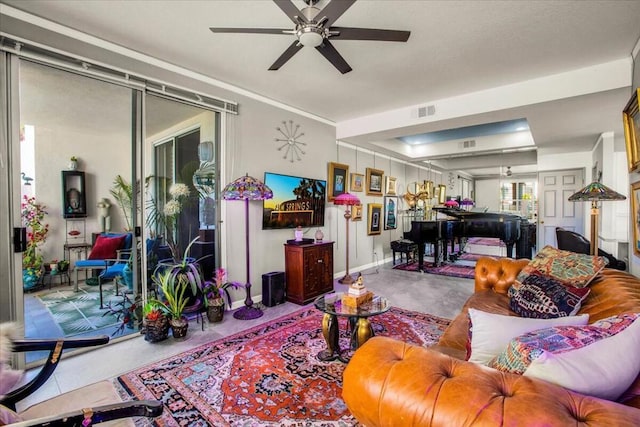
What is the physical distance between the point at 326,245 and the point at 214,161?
1956mm

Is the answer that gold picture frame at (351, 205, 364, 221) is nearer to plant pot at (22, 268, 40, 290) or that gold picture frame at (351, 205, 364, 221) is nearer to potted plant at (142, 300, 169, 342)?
potted plant at (142, 300, 169, 342)

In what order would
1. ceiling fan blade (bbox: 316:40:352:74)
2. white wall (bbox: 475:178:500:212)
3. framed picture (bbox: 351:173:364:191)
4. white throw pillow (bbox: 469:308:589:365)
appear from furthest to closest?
white wall (bbox: 475:178:500:212) < framed picture (bbox: 351:173:364:191) < ceiling fan blade (bbox: 316:40:352:74) < white throw pillow (bbox: 469:308:589:365)

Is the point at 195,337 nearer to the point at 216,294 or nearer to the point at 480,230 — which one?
the point at 216,294

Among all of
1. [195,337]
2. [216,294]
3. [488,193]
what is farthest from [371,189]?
[488,193]

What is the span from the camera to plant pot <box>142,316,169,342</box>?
112 inches

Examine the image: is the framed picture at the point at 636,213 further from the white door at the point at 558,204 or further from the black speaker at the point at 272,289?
the white door at the point at 558,204

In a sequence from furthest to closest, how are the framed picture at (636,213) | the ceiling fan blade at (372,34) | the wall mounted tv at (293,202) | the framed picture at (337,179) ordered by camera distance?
the framed picture at (337,179), the wall mounted tv at (293,202), the framed picture at (636,213), the ceiling fan blade at (372,34)

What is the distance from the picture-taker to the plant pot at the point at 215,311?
3375 mm

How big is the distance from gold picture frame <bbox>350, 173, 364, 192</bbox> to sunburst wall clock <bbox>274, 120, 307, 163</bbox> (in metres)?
1.56

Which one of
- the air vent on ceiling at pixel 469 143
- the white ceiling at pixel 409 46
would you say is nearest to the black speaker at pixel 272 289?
the white ceiling at pixel 409 46

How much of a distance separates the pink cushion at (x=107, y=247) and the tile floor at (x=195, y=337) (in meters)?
1.40

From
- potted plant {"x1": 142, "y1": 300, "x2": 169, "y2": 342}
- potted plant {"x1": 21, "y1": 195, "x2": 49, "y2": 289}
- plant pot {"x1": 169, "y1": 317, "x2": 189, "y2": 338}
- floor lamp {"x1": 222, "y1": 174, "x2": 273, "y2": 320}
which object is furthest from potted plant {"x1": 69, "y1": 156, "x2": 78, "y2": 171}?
plant pot {"x1": 169, "y1": 317, "x2": 189, "y2": 338}

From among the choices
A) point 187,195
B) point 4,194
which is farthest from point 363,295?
point 4,194

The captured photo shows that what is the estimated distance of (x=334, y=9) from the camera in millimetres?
1860
